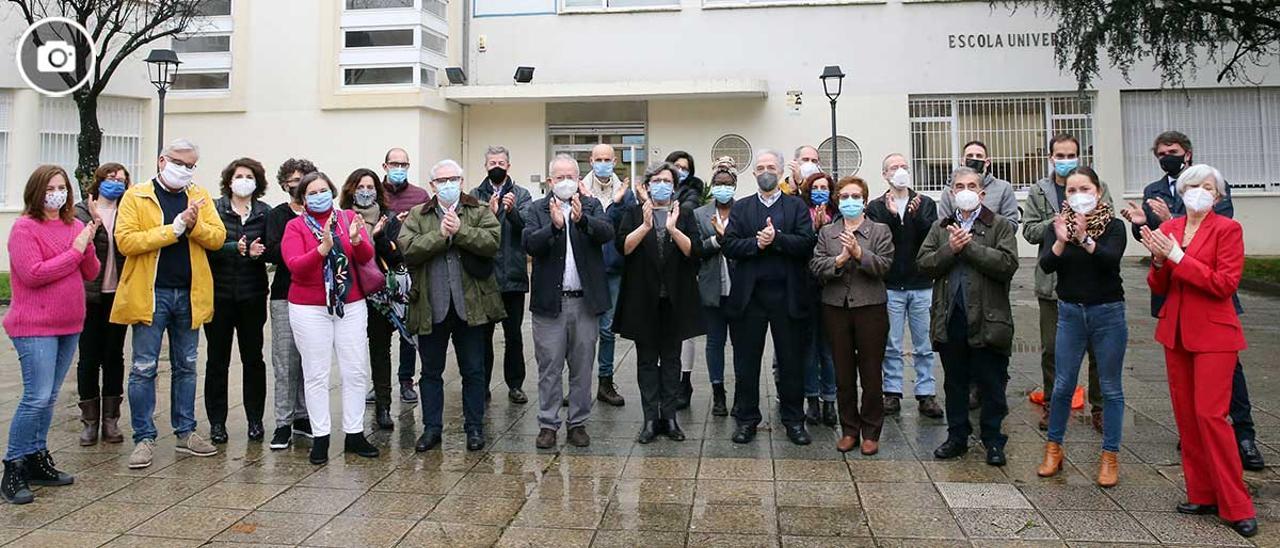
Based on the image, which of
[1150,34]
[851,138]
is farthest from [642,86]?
[1150,34]

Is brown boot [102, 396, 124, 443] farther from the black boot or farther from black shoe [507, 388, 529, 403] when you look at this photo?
the black boot

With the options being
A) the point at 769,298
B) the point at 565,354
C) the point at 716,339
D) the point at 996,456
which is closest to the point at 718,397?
the point at 716,339

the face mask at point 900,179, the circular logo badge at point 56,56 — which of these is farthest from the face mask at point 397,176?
the circular logo badge at point 56,56

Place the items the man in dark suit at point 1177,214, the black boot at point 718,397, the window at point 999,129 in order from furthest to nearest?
the window at point 999,129, the black boot at point 718,397, the man in dark suit at point 1177,214

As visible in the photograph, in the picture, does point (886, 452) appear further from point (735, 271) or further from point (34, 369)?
point (34, 369)

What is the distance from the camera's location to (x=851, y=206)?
599cm

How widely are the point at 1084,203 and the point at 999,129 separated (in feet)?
53.1

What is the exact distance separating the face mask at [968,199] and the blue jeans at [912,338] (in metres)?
1.27

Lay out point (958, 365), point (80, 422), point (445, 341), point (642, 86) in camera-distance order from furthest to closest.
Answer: point (642, 86) < point (80, 422) < point (445, 341) < point (958, 365)

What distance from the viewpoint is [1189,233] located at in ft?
15.5

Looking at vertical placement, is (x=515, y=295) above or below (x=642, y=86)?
below

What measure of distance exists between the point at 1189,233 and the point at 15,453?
6494 millimetres

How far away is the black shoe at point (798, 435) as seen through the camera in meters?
6.07

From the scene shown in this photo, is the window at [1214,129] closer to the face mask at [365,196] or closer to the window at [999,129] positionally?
the window at [999,129]
